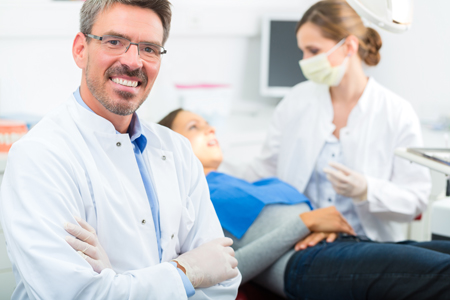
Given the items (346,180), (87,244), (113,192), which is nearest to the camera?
(87,244)

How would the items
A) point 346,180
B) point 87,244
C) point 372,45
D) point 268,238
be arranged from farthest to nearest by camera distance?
1. point 372,45
2. point 346,180
3. point 268,238
4. point 87,244

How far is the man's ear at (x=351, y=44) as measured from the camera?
6.84 ft

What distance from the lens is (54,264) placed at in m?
0.92

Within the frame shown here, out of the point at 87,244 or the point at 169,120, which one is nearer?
the point at 87,244

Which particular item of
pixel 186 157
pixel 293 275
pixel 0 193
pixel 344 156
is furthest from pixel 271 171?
pixel 0 193

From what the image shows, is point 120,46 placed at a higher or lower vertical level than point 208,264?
higher

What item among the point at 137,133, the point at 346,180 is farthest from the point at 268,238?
the point at 137,133

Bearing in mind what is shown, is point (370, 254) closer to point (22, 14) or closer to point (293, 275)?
point (293, 275)

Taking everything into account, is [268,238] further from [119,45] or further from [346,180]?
[119,45]

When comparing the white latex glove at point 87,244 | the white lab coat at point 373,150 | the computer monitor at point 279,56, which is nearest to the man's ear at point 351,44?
the white lab coat at point 373,150

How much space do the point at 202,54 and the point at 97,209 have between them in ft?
6.92

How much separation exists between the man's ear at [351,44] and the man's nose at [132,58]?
1.19 m

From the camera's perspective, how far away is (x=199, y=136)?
187 centimetres

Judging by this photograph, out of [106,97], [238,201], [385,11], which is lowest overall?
[238,201]
